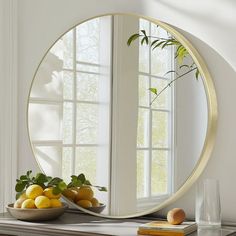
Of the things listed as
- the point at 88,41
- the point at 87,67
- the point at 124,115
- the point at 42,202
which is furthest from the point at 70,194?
the point at 88,41

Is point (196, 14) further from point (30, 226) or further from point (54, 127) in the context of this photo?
point (30, 226)

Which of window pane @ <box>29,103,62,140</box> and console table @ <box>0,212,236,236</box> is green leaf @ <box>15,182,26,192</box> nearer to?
console table @ <box>0,212,236,236</box>

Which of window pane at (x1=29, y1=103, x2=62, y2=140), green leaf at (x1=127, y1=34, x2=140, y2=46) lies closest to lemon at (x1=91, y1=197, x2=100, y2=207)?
window pane at (x1=29, y1=103, x2=62, y2=140)

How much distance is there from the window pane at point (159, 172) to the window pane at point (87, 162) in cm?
32

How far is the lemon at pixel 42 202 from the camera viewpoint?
2.58m

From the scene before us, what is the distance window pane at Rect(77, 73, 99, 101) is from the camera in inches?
109

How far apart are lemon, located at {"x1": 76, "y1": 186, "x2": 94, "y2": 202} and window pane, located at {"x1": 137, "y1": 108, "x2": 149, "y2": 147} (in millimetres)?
357

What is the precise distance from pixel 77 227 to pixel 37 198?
25 cm

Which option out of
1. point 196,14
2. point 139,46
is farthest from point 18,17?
point 196,14

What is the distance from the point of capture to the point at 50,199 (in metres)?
2.64

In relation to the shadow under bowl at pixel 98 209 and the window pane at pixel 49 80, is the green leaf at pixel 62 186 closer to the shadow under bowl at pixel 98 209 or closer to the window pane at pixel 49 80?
the shadow under bowl at pixel 98 209

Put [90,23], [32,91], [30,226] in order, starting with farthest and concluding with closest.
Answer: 1. [32,91]
2. [90,23]
3. [30,226]

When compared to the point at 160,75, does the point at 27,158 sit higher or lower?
lower

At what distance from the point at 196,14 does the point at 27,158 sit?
119 centimetres
